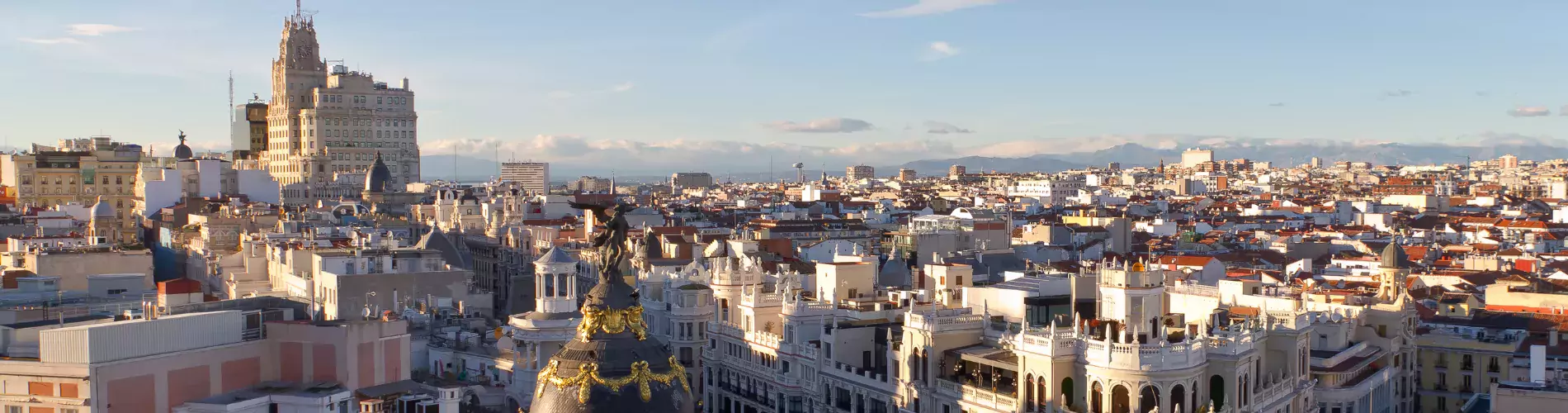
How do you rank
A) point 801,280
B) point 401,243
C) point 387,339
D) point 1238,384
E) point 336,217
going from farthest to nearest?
1. point 336,217
2. point 401,243
3. point 801,280
4. point 1238,384
5. point 387,339

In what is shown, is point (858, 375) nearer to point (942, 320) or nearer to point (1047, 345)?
point (942, 320)

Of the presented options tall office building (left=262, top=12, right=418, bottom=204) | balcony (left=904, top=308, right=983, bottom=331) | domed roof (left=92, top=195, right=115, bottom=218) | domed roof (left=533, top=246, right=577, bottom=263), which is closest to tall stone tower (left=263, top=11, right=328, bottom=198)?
tall office building (left=262, top=12, right=418, bottom=204)

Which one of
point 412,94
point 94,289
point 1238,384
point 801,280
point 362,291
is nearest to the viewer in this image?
point 1238,384

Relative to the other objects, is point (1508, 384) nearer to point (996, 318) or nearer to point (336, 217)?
point (996, 318)

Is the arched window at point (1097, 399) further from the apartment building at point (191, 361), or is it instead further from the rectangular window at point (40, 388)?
the rectangular window at point (40, 388)

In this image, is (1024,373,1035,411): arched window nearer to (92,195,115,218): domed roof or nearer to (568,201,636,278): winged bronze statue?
(568,201,636,278): winged bronze statue

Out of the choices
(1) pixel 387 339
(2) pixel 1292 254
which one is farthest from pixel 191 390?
(2) pixel 1292 254
